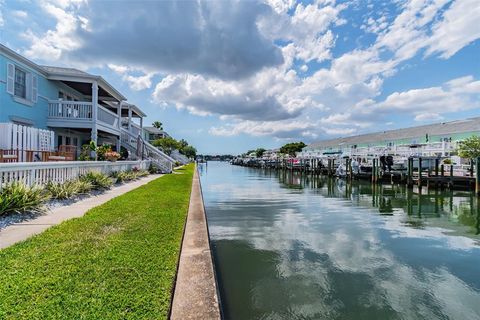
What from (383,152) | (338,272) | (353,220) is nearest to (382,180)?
(383,152)

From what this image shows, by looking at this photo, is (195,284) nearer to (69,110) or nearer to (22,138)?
(22,138)

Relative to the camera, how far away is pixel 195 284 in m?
3.62

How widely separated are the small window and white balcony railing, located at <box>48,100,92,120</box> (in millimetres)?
1971

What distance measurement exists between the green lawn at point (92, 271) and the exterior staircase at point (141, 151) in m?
19.6

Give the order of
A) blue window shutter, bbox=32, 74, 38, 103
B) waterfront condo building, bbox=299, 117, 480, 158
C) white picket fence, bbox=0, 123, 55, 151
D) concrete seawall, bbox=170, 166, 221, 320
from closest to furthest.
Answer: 1. concrete seawall, bbox=170, 166, 221, 320
2. white picket fence, bbox=0, 123, 55, 151
3. blue window shutter, bbox=32, 74, 38, 103
4. waterfront condo building, bbox=299, 117, 480, 158

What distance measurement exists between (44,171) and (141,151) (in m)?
15.7

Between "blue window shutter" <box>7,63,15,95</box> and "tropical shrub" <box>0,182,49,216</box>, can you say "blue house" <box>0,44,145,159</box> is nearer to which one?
"blue window shutter" <box>7,63,15,95</box>

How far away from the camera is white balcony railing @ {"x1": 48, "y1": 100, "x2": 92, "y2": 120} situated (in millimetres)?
17938

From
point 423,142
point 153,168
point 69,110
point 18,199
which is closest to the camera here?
point 18,199

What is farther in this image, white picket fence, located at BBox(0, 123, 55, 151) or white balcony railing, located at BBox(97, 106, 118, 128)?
white balcony railing, located at BBox(97, 106, 118, 128)

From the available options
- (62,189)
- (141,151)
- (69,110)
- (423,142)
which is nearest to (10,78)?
(69,110)

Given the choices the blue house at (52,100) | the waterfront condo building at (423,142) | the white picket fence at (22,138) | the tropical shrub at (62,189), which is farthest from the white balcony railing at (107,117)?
the waterfront condo building at (423,142)

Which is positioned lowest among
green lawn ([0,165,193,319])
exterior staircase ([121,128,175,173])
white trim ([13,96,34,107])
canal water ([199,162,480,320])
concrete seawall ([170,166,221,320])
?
canal water ([199,162,480,320])

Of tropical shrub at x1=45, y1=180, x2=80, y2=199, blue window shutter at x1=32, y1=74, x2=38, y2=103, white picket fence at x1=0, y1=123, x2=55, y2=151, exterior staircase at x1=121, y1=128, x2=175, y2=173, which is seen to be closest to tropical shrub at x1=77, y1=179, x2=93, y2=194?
tropical shrub at x1=45, y1=180, x2=80, y2=199
